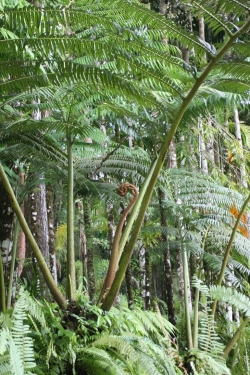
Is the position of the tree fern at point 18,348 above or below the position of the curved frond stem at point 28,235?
below

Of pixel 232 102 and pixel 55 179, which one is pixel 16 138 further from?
pixel 232 102

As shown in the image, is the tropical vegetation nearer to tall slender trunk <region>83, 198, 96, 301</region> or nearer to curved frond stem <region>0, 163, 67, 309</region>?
curved frond stem <region>0, 163, 67, 309</region>

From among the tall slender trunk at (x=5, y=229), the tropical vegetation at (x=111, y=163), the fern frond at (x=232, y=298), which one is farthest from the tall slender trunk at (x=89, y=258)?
the fern frond at (x=232, y=298)

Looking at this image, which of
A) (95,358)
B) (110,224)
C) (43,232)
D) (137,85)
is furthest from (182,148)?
(95,358)

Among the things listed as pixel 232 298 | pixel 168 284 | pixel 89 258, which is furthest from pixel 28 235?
pixel 89 258

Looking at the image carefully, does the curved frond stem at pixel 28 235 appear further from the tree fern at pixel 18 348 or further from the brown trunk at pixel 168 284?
the brown trunk at pixel 168 284

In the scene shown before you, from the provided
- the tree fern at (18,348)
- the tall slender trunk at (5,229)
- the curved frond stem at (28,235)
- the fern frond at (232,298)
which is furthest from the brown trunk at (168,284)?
the tree fern at (18,348)

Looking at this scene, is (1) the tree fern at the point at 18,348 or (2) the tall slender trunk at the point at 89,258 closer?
(1) the tree fern at the point at 18,348

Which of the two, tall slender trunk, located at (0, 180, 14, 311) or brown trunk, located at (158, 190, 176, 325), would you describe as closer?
tall slender trunk, located at (0, 180, 14, 311)

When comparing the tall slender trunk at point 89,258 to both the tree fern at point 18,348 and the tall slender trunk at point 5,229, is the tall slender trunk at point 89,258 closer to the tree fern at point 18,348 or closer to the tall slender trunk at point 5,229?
the tall slender trunk at point 5,229

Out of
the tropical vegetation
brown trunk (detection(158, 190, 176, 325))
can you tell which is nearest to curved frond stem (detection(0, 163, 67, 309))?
the tropical vegetation

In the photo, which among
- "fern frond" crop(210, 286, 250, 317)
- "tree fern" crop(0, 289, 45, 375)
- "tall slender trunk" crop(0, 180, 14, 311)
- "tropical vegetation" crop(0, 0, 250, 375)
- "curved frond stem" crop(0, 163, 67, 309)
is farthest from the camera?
"tall slender trunk" crop(0, 180, 14, 311)

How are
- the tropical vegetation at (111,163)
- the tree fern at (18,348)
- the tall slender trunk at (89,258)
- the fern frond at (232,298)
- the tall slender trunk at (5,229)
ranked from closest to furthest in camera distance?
the tree fern at (18,348), the fern frond at (232,298), the tropical vegetation at (111,163), the tall slender trunk at (5,229), the tall slender trunk at (89,258)

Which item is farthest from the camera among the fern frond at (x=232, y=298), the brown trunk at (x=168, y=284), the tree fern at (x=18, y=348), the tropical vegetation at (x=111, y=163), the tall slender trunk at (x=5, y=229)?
the brown trunk at (x=168, y=284)
